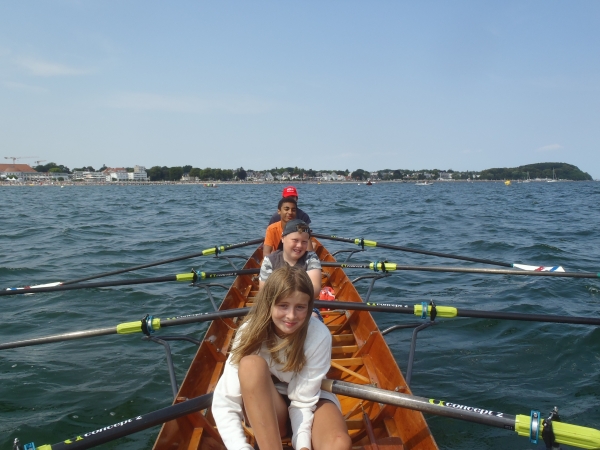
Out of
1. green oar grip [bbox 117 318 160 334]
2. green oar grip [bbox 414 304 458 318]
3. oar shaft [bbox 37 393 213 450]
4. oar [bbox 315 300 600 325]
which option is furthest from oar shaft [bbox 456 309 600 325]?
green oar grip [bbox 117 318 160 334]

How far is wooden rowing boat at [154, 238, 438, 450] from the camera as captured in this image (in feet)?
11.0

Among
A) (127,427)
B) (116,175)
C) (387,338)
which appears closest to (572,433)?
(127,427)

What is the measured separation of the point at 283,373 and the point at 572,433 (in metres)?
1.80

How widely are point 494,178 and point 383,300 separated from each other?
172m

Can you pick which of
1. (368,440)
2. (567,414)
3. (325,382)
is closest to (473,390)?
(567,414)

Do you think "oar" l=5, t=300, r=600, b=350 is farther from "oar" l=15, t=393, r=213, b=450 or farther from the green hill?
the green hill

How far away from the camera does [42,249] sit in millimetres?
15023

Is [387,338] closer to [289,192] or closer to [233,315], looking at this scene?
[289,192]

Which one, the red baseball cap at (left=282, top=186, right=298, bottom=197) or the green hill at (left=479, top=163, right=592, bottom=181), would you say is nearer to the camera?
the red baseball cap at (left=282, top=186, right=298, bottom=197)

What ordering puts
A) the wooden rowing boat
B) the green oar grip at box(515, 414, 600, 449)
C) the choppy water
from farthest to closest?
the choppy water < the wooden rowing boat < the green oar grip at box(515, 414, 600, 449)

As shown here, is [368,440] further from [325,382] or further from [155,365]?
[155,365]

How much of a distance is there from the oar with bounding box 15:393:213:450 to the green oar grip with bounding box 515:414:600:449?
2.07 m

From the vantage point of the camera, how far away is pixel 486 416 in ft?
9.46

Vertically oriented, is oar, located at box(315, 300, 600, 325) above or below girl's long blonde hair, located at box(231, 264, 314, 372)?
below
